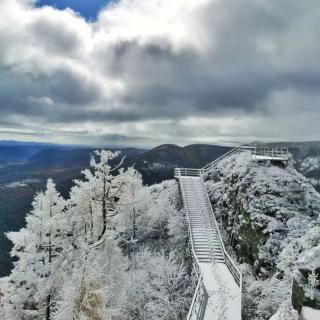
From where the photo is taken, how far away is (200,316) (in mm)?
23984

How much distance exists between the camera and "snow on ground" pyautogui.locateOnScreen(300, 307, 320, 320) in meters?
13.1

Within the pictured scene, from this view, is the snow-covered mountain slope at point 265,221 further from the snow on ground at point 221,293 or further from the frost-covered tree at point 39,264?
the frost-covered tree at point 39,264

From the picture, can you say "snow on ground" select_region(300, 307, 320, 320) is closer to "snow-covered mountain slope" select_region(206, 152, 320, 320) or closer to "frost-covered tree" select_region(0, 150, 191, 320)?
"snow-covered mountain slope" select_region(206, 152, 320, 320)

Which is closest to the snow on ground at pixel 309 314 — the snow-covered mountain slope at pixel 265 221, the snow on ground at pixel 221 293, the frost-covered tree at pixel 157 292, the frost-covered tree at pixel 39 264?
the snow-covered mountain slope at pixel 265 221

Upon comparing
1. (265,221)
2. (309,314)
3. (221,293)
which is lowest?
(221,293)

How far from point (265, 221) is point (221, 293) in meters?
12.0

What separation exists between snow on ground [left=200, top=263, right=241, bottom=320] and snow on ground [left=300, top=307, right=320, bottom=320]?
1083 cm

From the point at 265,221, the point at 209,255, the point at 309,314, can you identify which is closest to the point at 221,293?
the point at 209,255

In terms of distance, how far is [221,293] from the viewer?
92.8 feet

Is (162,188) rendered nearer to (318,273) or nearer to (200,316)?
(200,316)

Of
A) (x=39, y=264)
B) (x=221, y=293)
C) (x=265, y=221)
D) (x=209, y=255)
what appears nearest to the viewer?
(x=221, y=293)

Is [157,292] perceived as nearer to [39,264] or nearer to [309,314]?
[39,264]

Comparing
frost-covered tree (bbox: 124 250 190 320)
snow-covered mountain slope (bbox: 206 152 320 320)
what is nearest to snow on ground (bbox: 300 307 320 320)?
snow-covered mountain slope (bbox: 206 152 320 320)

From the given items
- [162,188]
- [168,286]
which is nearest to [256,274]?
[168,286]
